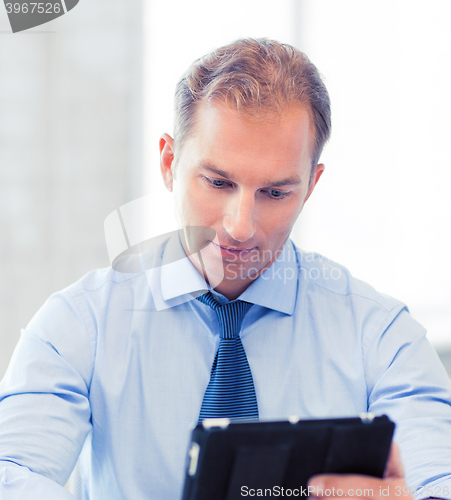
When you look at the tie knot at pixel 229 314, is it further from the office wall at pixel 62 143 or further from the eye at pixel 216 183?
the office wall at pixel 62 143

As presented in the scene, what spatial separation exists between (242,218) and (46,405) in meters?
0.50

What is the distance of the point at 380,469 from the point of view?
2.18 feet

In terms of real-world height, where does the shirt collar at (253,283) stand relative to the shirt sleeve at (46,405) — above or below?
above

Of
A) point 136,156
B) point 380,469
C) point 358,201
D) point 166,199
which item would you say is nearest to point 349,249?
point 358,201

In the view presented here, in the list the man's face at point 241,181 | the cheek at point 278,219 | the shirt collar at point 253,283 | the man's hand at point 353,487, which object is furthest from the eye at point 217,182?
the man's hand at point 353,487

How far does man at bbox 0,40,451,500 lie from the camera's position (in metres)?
0.98

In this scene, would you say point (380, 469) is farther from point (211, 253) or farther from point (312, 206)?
point (312, 206)

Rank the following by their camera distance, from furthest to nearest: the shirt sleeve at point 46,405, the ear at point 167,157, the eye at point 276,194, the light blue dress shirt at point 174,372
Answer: the ear at point 167,157, the eye at point 276,194, the light blue dress shirt at point 174,372, the shirt sleeve at point 46,405

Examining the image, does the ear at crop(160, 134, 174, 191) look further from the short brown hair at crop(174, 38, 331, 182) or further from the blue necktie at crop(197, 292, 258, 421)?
the blue necktie at crop(197, 292, 258, 421)

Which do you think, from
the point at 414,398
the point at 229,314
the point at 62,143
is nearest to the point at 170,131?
the point at 62,143

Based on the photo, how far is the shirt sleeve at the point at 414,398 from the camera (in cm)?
91

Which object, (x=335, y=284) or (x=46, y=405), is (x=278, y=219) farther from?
(x=46, y=405)

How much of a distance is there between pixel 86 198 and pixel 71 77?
0.36m

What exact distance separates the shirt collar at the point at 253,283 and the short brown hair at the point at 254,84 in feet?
0.82
